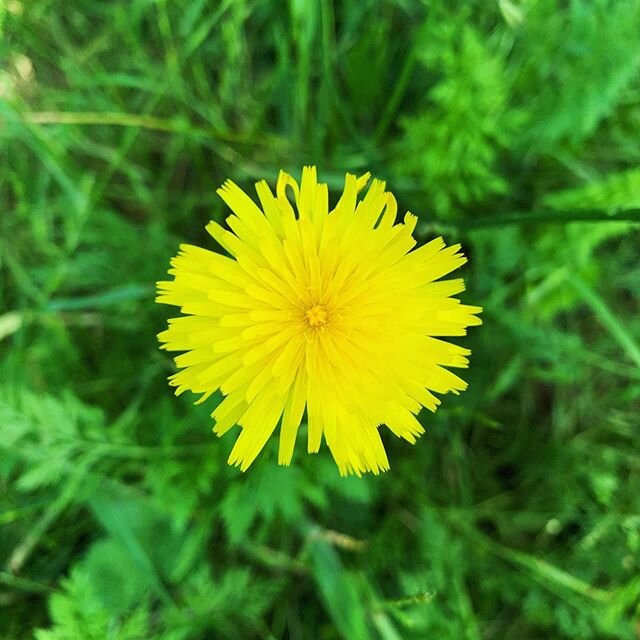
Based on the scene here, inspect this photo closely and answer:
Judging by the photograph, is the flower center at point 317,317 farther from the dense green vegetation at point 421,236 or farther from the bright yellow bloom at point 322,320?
the dense green vegetation at point 421,236

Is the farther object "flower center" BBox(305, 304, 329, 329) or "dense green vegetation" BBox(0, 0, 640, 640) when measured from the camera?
"dense green vegetation" BBox(0, 0, 640, 640)

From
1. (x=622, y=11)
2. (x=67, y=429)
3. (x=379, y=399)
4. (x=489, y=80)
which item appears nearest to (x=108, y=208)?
(x=67, y=429)

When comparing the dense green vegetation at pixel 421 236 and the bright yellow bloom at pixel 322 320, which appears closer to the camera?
the bright yellow bloom at pixel 322 320

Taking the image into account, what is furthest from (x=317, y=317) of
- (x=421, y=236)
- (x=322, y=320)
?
(x=421, y=236)

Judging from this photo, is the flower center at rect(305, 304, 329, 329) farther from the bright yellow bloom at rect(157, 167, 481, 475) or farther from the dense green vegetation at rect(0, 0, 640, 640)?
the dense green vegetation at rect(0, 0, 640, 640)

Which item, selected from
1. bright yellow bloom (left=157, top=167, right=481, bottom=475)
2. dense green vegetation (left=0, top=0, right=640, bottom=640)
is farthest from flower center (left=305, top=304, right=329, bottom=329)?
dense green vegetation (left=0, top=0, right=640, bottom=640)

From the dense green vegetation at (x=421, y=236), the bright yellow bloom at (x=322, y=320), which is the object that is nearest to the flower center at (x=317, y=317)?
the bright yellow bloom at (x=322, y=320)

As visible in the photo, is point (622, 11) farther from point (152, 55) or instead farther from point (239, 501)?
point (239, 501)
